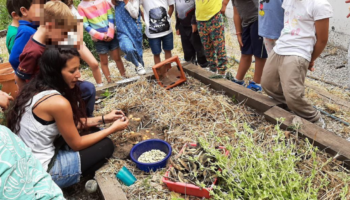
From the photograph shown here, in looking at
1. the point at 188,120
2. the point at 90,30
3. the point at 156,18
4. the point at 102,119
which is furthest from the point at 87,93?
the point at 156,18

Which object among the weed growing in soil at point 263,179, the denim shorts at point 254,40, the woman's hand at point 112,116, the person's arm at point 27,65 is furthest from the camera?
the denim shorts at point 254,40

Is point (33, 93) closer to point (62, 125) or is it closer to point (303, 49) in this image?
point (62, 125)

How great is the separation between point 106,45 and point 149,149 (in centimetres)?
208

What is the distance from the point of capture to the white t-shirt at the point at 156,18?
394 cm

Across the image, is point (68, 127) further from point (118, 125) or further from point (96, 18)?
point (96, 18)

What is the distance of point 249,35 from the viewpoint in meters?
3.50

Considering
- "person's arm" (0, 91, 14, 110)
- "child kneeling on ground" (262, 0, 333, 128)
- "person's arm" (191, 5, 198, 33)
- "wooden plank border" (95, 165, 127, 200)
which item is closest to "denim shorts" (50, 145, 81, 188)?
"wooden plank border" (95, 165, 127, 200)

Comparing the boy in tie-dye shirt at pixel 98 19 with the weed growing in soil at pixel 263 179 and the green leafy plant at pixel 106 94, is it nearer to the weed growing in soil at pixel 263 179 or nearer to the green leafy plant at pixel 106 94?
the green leafy plant at pixel 106 94

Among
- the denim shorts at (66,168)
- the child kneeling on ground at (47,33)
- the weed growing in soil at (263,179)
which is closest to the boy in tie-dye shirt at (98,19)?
the child kneeling on ground at (47,33)

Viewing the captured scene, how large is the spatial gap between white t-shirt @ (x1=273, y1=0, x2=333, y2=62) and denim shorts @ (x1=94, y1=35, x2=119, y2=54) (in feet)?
7.49

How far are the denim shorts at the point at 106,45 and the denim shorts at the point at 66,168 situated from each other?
2.07 meters

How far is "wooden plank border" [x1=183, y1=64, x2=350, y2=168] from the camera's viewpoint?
6.89 feet

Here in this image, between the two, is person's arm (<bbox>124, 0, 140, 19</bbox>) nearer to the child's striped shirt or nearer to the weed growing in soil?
the child's striped shirt

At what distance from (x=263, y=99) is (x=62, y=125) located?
1854 millimetres
